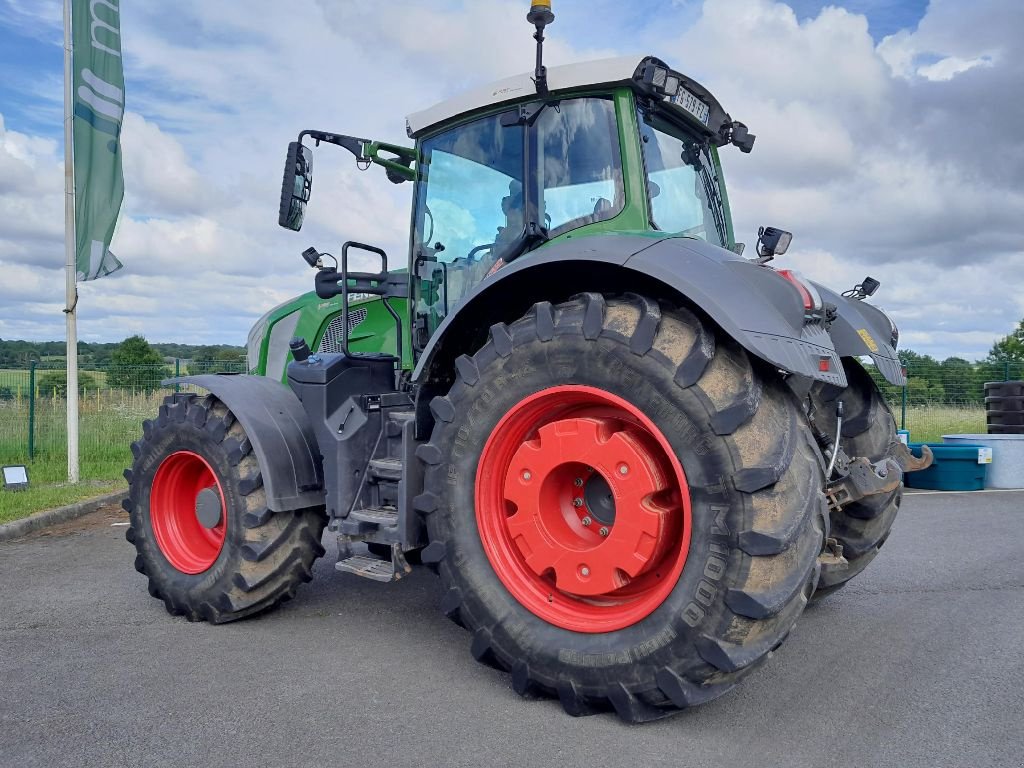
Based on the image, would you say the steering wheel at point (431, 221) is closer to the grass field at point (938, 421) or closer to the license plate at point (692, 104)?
the license plate at point (692, 104)

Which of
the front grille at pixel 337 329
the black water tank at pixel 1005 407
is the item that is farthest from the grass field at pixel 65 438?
the front grille at pixel 337 329

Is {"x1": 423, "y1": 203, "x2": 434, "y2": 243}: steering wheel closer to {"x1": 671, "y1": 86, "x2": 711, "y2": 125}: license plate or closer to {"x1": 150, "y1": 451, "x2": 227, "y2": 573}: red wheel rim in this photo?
{"x1": 671, "y1": 86, "x2": 711, "y2": 125}: license plate

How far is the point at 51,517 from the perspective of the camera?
7.42 m

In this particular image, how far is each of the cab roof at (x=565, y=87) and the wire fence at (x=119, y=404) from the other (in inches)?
255

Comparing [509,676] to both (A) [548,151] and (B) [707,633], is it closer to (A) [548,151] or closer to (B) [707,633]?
(B) [707,633]

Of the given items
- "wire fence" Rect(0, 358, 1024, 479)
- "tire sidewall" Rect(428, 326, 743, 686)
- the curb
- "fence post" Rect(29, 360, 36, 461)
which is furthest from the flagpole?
"tire sidewall" Rect(428, 326, 743, 686)

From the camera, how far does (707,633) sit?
2.71 metres

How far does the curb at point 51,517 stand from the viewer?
22.3 ft

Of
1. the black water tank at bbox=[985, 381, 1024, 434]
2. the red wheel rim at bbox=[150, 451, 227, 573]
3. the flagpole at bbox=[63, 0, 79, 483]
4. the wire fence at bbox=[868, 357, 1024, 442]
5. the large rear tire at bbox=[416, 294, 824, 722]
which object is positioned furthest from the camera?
the wire fence at bbox=[868, 357, 1024, 442]

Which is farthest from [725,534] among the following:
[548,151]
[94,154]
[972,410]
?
[972,410]

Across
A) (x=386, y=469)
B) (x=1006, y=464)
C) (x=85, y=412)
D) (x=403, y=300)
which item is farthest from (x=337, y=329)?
(x=85, y=412)

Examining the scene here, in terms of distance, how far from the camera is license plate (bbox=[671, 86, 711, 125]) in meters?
3.83

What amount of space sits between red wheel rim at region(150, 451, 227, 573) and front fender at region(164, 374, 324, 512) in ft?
1.64

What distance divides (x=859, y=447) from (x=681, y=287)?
1992 millimetres
